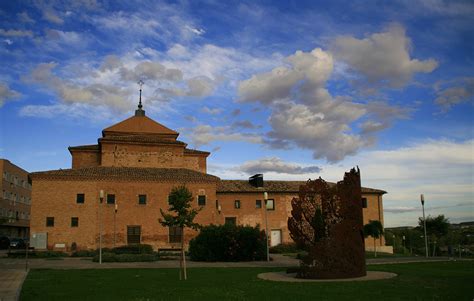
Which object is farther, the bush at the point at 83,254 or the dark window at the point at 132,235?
the dark window at the point at 132,235

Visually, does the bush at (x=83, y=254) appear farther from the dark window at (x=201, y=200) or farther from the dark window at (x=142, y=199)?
the dark window at (x=201, y=200)

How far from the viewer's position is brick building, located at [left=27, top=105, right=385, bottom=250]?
126 feet

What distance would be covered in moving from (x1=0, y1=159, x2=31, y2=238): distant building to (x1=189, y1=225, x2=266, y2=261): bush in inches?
1653

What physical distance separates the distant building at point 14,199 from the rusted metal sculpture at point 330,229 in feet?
178

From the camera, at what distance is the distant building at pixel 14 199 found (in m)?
65.2

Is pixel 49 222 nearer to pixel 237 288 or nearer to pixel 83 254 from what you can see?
pixel 83 254

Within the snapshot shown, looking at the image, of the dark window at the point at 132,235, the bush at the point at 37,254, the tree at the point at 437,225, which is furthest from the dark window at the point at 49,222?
→ the tree at the point at 437,225

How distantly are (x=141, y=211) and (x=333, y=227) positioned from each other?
85.9ft

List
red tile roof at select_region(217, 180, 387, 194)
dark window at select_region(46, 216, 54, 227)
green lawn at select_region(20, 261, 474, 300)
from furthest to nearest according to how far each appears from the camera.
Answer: red tile roof at select_region(217, 180, 387, 194)
dark window at select_region(46, 216, 54, 227)
green lawn at select_region(20, 261, 474, 300)

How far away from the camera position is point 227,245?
29.7 meters

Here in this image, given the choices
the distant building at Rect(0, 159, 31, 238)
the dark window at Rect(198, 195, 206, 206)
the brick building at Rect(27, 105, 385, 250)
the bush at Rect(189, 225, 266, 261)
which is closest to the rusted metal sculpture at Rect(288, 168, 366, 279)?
the bush at Rect(189, 225, 266, 261)

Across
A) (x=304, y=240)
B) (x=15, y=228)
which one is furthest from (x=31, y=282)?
(x=15, y=228)

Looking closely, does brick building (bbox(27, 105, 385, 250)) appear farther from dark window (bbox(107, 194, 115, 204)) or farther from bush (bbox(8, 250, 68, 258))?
bush (bbox(8, 250, 68, 258))

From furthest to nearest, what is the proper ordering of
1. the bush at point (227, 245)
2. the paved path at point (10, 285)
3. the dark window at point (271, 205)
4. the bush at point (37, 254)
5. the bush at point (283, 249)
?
the dark window at point (271, 205) → the bush at point (283, 249) → the bush at point (37, 254) → the bush at point (227, 245) → the paved path at point (10, 285)
